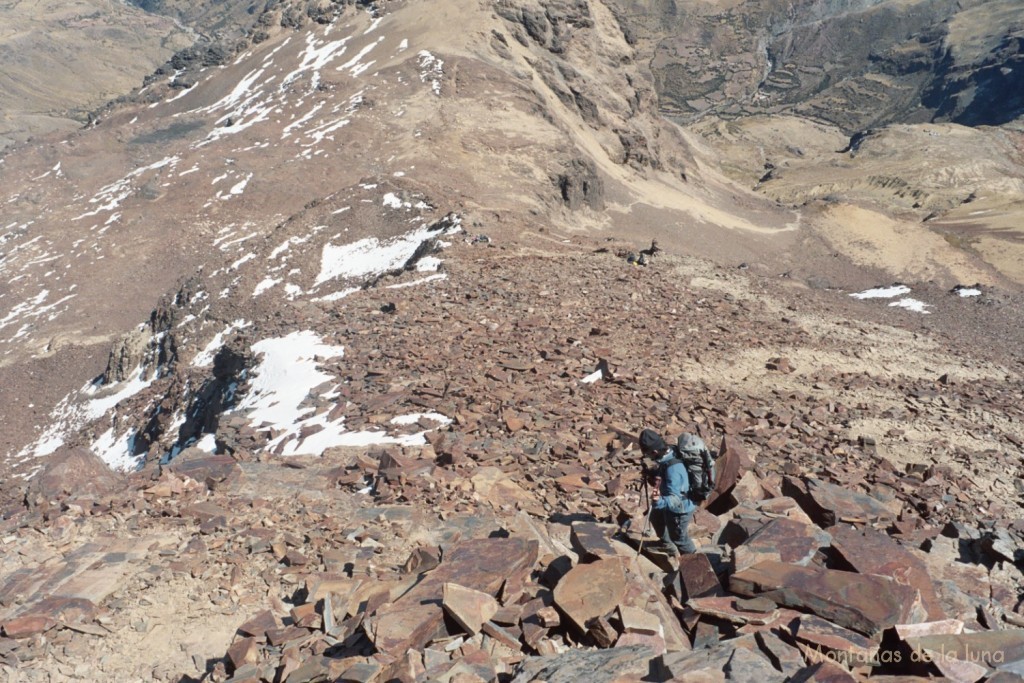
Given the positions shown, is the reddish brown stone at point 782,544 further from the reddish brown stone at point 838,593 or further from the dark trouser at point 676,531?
the dark trouser at point 676,531

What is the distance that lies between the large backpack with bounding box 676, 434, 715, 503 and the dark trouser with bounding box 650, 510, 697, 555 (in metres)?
0.23

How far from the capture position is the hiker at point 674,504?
612cm

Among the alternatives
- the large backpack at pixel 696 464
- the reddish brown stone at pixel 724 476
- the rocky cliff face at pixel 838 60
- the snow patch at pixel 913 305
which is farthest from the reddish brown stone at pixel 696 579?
the rocky cliff face at pixel 838 60

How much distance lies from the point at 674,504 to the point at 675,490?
0.17 metres

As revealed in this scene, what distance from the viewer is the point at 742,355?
13.3 meters

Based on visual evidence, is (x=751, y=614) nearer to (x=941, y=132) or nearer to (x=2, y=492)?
(x=2, y=492)

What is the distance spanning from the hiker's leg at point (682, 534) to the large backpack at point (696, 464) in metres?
0.24

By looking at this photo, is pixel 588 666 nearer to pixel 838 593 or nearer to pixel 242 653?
pixel 838 593

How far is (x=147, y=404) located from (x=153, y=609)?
44.5ft

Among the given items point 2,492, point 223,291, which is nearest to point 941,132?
point 223,291

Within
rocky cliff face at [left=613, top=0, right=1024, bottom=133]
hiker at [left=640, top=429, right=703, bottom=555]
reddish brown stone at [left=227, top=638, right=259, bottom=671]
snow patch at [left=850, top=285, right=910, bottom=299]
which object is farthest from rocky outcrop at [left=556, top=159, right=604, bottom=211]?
rocky cliff face at [left=613, top=0, right=1024, bottom=133]

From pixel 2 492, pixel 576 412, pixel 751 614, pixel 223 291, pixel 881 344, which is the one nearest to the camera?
pixel 751 614

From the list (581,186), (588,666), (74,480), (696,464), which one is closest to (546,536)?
(696,464)

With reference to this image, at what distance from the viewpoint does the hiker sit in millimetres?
6117
